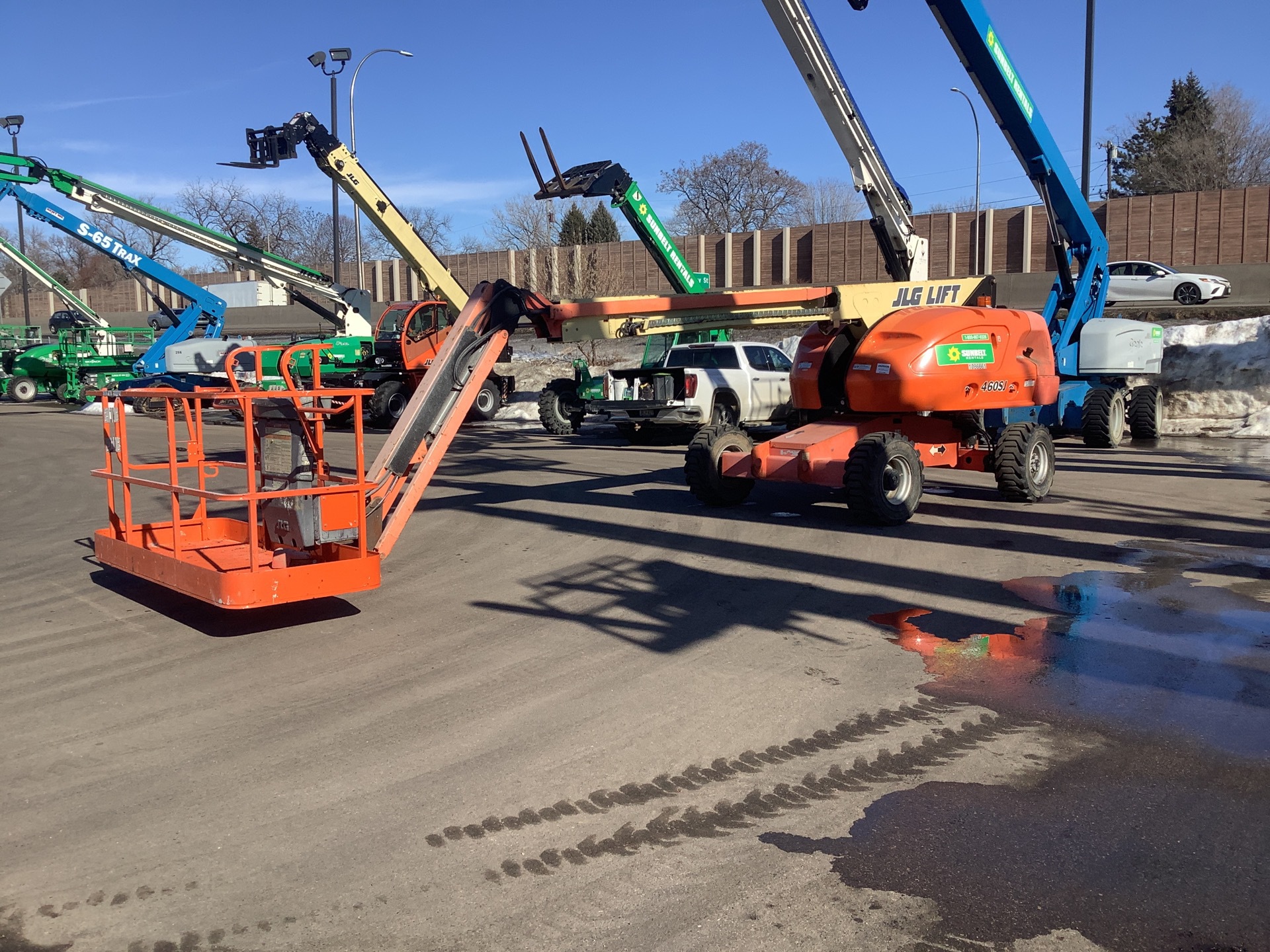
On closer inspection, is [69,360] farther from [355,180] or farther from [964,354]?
[964,354]

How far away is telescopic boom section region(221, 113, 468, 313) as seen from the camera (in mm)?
22172

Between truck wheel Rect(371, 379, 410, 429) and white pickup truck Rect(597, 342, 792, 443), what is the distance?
5948 mm

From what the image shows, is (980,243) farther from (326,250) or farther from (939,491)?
(326,250)

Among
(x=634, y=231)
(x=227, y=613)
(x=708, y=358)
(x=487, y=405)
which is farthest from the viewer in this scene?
(x=487, y=405)

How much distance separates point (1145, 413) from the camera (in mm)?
18906

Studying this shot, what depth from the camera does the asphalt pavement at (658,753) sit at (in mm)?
3680

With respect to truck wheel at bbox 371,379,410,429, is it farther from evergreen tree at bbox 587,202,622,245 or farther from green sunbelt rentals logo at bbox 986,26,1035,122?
evergreen tree at bbox 587,202,622,245

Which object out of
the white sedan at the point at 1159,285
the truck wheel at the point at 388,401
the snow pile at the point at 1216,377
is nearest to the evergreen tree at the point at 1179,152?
the white sedan at the point at 1159,285

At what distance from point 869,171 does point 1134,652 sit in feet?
36.1

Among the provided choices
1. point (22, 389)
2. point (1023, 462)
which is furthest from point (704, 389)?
point (22, 389)

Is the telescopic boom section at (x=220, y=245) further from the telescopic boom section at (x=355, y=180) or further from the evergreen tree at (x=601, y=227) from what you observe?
the evergreen tree at (x=601, y=227)

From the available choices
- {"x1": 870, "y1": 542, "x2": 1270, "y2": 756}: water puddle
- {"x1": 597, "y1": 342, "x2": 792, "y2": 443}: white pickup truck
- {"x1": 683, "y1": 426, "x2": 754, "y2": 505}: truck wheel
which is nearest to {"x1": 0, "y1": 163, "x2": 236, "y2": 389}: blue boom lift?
{"x1": 597, "y1": 342, "x2": 792, "y2": 443}: white pickup truck

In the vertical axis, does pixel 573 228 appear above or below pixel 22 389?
above

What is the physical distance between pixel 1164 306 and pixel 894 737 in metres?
30.4
